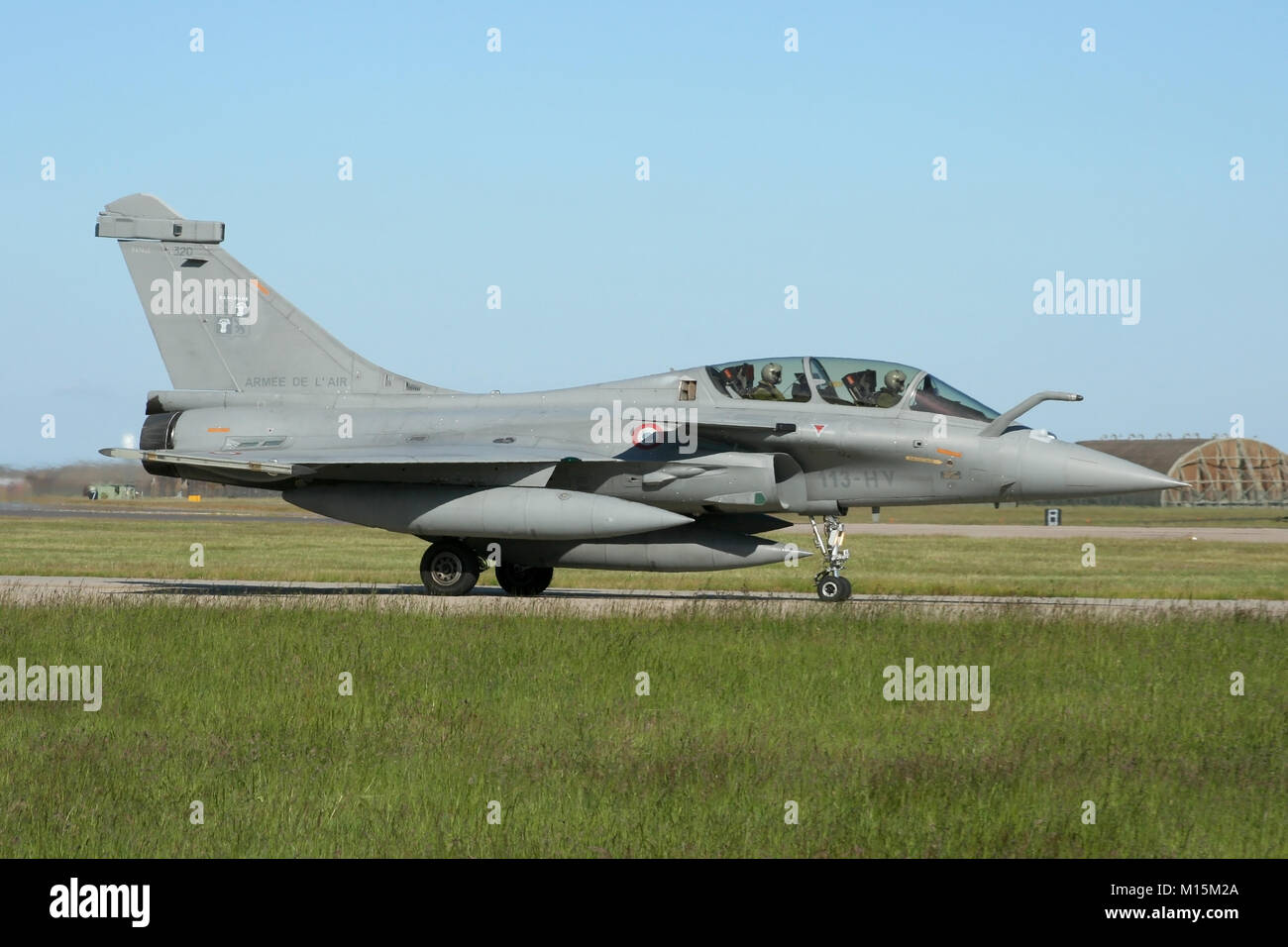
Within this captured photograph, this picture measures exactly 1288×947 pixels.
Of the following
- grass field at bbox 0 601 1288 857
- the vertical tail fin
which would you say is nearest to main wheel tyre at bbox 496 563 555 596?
the vertical tail fin

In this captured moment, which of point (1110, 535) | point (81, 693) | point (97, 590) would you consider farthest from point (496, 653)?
point (1110, 535)

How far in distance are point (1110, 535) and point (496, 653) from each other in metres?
35.2

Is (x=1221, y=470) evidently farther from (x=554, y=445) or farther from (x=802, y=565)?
(x=554, y=445)

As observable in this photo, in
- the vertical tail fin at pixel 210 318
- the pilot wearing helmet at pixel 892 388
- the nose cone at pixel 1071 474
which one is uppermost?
the vertical tail fin at pixel 210 318

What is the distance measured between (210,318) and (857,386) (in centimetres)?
925

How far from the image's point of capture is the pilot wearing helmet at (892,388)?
17.3 meters

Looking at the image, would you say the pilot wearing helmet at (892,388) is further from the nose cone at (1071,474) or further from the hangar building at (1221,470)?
the hangar building at (1221,470)

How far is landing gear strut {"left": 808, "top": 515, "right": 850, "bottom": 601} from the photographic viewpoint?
17.6 metres

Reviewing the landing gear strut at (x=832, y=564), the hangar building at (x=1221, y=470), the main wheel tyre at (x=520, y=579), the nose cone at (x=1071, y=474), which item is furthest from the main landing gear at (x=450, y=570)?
the hangar building at (x=1221, y=470)

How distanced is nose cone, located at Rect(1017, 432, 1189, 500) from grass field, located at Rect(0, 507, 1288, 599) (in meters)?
5.05

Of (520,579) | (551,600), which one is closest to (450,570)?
(520,579)

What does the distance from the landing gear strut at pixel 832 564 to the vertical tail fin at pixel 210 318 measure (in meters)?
6.41

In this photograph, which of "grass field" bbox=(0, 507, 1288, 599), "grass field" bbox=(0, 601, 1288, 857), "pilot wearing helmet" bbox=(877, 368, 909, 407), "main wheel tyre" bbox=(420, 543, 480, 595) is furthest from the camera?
"grass field" bbox=(0, 507, 1288, 599)

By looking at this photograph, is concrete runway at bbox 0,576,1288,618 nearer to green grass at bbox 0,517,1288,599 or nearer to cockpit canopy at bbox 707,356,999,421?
green grass at bbox 0,517,1288,599
